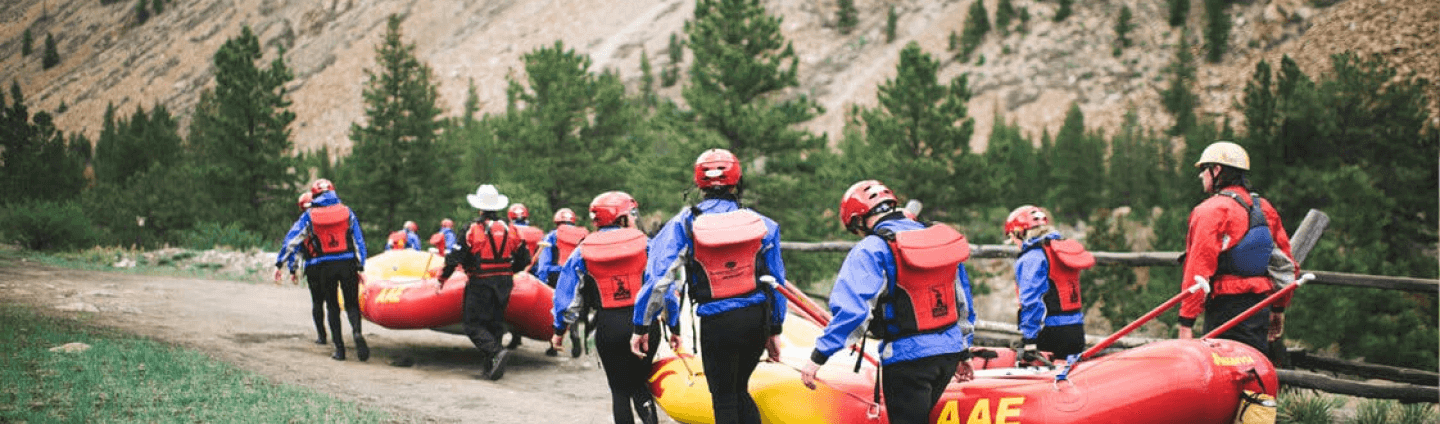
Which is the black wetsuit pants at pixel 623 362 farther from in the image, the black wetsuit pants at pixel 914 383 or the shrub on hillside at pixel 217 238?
the shrub on hillside at pixel 217 238

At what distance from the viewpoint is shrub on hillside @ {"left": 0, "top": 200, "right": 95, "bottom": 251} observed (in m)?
19.5

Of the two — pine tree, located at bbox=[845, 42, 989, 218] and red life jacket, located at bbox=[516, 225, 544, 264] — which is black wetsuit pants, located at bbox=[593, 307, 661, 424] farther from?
pine tree, located at bbox=[845, 42, 989, 218]

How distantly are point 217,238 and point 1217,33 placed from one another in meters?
83.5

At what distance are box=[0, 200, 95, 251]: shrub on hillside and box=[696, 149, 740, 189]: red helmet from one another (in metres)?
20.9

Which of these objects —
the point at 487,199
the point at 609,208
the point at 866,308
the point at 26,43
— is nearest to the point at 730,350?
the point at 866,308

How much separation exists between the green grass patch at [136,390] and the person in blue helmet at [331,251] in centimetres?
154

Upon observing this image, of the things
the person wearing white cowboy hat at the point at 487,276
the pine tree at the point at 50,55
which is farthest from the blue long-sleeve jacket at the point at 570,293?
the pine tree at the point at 50,55

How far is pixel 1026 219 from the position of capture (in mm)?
6910

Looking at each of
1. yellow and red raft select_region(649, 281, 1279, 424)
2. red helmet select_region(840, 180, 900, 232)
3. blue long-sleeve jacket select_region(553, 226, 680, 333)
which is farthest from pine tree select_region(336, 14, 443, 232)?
red helmet select_region(840, 180, 900, 232)

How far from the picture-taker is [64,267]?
52.0 feet

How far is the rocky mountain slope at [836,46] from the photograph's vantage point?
69375mm

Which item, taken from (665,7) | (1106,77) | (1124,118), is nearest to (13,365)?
(1124,118)

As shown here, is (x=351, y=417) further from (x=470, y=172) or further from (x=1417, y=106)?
(x=470, y=172)

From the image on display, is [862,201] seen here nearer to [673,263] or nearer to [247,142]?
[673,263]
